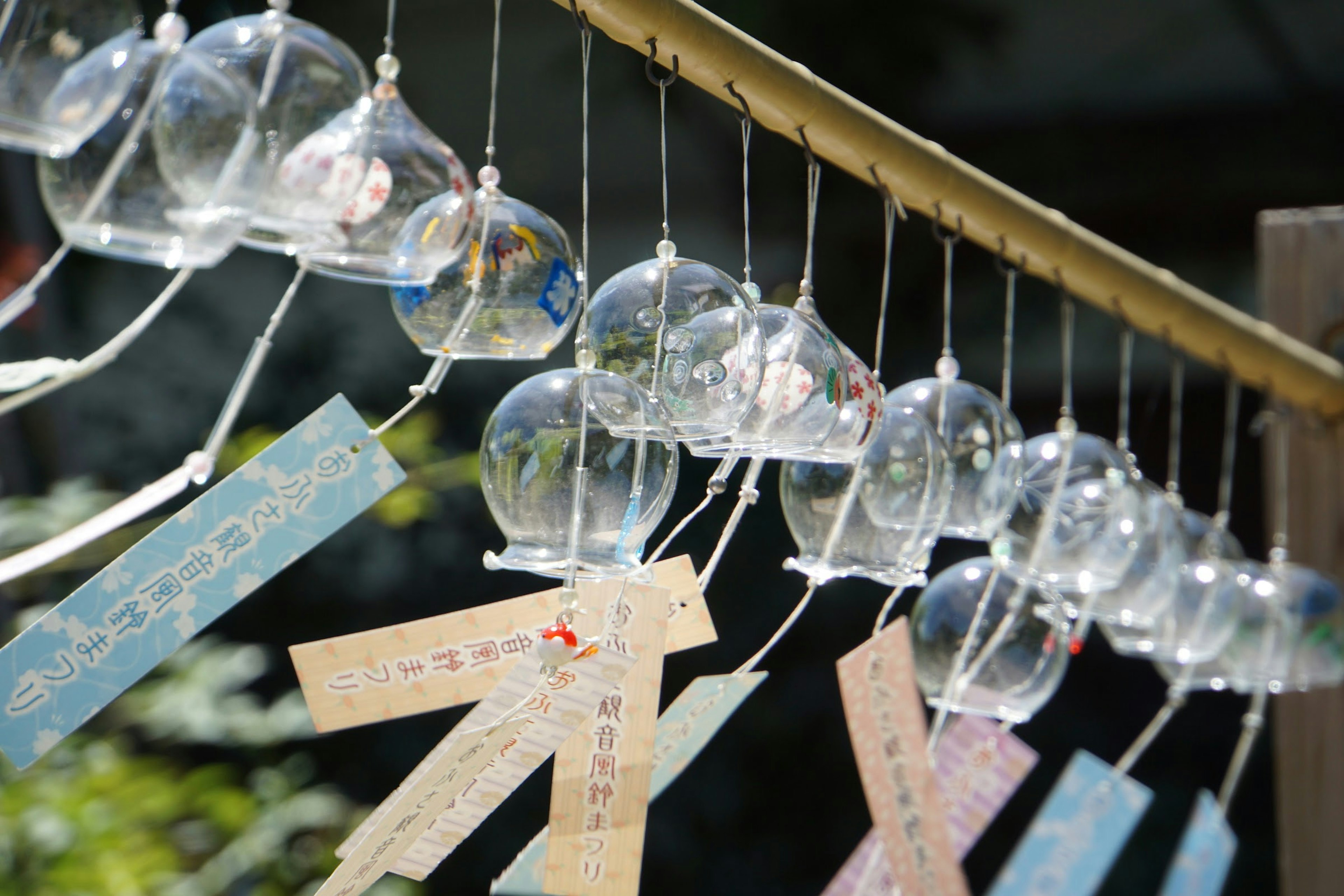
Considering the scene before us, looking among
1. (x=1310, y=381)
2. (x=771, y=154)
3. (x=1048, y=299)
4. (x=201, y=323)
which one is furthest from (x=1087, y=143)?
(x=201, y=323)

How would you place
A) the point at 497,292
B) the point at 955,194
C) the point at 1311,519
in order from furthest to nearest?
the point at 1311,519, the point at 955,194, the point at 497,292

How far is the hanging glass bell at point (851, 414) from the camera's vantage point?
3.30 ft

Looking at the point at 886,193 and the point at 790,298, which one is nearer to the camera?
the point at 886,193

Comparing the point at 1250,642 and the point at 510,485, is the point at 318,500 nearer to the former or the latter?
the point at 510,485

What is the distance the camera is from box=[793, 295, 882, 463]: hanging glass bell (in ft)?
3.30

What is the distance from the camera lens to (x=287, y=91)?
68cm

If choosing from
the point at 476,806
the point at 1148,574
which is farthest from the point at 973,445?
the point at 476,806

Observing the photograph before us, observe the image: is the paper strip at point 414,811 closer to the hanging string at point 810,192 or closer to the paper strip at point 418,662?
the paper strip at point 418,662

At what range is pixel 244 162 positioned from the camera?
0.65m

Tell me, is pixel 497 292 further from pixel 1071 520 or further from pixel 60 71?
pixel 1071 520

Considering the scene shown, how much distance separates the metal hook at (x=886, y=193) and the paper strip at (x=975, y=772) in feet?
1.93

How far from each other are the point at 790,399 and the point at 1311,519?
1450mm

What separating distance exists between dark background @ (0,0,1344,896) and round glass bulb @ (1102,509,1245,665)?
3.39ft

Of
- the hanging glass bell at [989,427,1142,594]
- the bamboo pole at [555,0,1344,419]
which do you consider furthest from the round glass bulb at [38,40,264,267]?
the hanging glass bell at [989,427,1142,594]
